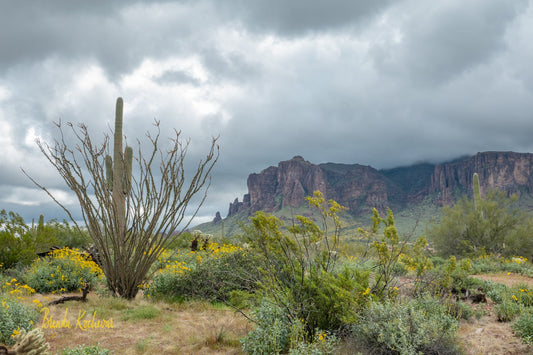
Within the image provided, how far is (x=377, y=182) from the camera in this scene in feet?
465

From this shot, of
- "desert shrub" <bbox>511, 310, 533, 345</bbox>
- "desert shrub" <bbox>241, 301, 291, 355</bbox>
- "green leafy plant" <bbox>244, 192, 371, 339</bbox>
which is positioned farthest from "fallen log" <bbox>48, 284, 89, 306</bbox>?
"desert shrub" <bbox>511, 310, 533, 345</bbox>

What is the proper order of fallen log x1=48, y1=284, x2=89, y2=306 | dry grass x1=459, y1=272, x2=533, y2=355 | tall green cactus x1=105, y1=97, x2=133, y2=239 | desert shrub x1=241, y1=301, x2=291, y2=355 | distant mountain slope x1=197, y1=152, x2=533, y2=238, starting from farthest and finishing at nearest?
distant mountain slope x1=197, y1=152, x2=533, y2=238 → tall green cactus x1=105, y1=97, x2=133, y2=239 → fallen log x1=48, y1=284, x2=89, y2=306 → dry grass x1=459, y1=272, x2=533, y2=355 → desert shrub x1=241, y1=301, x2=291, y2=355

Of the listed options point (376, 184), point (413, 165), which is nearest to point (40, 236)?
point (376, 184)

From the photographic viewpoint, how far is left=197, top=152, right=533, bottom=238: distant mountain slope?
113m

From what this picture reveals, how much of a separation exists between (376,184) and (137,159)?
14215 centimetres

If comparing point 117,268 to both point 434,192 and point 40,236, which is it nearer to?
point 40,236

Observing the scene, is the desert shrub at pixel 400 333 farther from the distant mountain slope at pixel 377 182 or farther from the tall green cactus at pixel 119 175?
the distant mountain slope at pixel 377 182

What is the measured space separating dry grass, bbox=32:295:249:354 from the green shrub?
215 millimetres

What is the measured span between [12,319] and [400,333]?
4.90 meters

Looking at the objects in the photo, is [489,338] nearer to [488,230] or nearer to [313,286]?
[313,286]

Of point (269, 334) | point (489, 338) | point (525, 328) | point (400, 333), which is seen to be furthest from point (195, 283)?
point (525, 328)

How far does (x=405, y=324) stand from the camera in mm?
3881

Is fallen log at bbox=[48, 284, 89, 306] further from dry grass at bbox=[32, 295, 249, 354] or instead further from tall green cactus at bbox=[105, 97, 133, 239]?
tall green cactus at bbox=[105, 97, 133, 239]

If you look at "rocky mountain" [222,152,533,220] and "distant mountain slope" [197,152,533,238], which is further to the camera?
"rocky mountain" [222,152,533,220]
